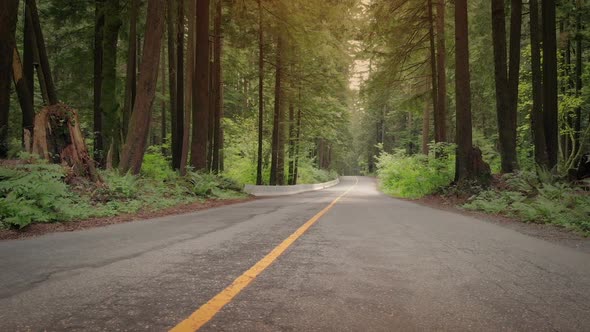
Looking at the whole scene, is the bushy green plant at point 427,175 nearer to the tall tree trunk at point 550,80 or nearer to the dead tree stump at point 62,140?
the tall tree trunk at point 550,80

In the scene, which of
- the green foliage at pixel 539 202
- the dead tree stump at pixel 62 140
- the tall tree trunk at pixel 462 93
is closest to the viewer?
the green foliage at pixel 539 202

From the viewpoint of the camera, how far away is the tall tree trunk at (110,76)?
17.0m

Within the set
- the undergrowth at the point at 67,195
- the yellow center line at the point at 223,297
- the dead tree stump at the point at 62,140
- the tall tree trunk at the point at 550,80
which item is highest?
the tall tree trunk at the point at 550,80

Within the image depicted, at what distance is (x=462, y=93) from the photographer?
55.0ft

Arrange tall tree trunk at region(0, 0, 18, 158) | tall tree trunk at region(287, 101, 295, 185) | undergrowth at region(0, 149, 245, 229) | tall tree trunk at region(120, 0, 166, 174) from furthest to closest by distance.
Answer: tall tree trunk at region(287, 101, 295, 185) → tall tree trunk at region(120, 0, 166, 174) → tall tree trunk at region(0, 0, 18, 158) → undergrowth at region(0, 149, 245, 229)

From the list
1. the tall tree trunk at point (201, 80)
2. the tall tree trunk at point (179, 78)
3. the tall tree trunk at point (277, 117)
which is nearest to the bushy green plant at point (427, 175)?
the tall tree trunk at point (277, 117)

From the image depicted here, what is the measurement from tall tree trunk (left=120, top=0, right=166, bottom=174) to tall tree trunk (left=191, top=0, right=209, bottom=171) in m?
3.46

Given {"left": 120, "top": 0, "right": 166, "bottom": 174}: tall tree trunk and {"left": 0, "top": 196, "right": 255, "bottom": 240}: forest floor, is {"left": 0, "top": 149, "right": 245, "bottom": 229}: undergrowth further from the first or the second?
{"left": 120, "top": 0, "right": 166, "bottom": 174}: tall tree trunk

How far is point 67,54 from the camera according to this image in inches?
842

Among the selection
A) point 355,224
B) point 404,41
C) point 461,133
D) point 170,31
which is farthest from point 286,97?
point 355,224

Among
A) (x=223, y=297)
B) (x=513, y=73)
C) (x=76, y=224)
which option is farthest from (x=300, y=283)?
(x=513, y=73)

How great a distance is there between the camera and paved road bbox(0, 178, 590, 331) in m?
2.73

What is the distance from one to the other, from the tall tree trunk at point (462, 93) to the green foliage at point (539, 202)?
79.5 inches

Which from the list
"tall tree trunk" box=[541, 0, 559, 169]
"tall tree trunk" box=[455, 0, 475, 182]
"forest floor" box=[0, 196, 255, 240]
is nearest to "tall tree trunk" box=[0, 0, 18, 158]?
"forest floor" box=[0, 196, 255, 240]
